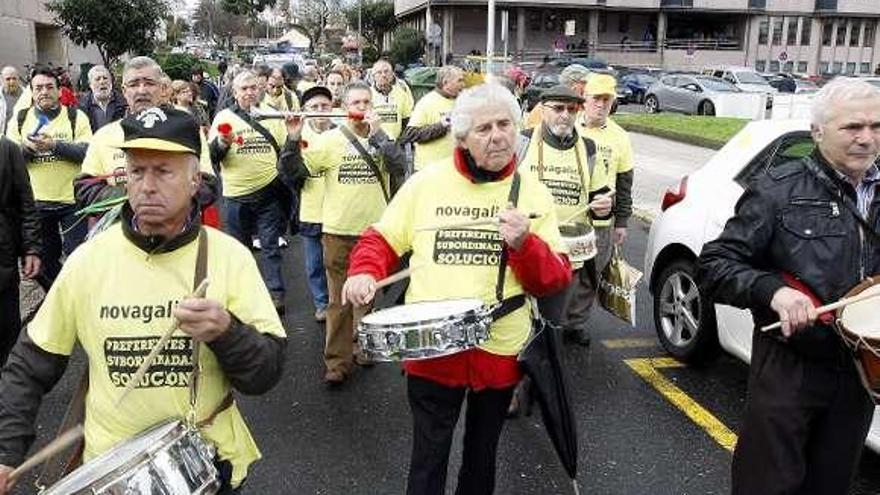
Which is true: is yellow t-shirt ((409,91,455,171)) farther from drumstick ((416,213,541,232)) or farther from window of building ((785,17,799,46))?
window of building ((785,17,799,46))

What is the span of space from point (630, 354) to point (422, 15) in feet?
203

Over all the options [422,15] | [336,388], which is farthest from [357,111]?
[422,15]

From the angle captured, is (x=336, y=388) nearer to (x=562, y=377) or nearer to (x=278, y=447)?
(x=278, y=447)

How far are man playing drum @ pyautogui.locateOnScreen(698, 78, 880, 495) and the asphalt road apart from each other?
1103mm

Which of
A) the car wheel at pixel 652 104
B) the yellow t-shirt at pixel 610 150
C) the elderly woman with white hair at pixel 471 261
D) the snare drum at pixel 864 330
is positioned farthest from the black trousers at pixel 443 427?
the car wheel at pixel 652 104

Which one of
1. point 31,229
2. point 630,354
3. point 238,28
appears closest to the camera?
point 31,229

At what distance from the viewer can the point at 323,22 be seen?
8206 centimetres

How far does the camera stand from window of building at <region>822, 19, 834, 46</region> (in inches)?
2451

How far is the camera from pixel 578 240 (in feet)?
16.1

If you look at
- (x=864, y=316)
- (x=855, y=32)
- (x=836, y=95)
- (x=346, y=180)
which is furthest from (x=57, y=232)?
(x=855, y=32)

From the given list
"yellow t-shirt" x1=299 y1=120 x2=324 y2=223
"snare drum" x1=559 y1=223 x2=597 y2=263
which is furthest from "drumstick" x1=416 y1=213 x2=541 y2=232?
"yellow t-shirt" x1=299 y1=120 x2=324 y2=223

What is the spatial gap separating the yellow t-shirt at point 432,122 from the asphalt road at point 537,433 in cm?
215

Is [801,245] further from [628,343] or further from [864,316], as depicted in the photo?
[628,343]

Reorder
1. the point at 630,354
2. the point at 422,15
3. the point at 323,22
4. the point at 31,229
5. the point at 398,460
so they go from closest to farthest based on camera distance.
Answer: the point at 398,460
the point at 31,229
the point at 630,354
the point at 422,15
the point at 323,22
